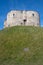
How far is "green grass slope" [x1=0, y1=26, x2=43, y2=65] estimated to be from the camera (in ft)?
110

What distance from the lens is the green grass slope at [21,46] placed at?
110 feet

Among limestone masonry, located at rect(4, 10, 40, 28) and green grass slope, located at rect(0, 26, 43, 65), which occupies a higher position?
limestone masonry, located at rect(4, 10, 40, 28)

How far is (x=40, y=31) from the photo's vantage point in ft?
161

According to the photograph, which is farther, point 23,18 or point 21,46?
point 23,18

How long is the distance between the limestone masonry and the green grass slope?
16.2 m

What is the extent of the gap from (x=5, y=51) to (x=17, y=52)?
2417 millimetres

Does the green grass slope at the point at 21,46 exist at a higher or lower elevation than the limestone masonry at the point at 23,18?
lower

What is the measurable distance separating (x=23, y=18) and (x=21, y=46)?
29.1m

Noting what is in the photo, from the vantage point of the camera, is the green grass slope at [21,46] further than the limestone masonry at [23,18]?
No

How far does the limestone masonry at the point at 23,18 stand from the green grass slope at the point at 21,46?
1624cm

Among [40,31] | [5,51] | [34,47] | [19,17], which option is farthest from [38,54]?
[19,17]

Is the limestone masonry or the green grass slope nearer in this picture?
the green grass slope

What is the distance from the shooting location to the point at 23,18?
67.9 meters

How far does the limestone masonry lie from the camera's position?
67.5 metres
